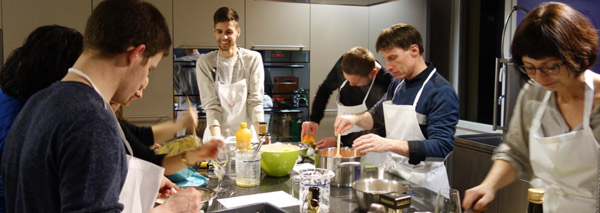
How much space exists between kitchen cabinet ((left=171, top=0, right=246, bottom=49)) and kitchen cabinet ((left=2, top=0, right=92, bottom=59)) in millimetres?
701

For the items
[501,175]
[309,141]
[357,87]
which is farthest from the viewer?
[357,87]

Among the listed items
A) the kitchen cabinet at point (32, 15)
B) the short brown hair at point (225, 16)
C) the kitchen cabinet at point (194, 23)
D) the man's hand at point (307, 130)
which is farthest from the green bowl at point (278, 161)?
the kitchen cabinet at point (32, 15)

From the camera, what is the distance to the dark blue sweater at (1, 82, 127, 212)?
0.87 m

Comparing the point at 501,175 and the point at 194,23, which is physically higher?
the point at 194,23

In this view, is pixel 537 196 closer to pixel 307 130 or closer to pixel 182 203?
pixel 182 203

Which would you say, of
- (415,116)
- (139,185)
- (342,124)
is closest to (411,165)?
(415,116)

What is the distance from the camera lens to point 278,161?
207 centimetres

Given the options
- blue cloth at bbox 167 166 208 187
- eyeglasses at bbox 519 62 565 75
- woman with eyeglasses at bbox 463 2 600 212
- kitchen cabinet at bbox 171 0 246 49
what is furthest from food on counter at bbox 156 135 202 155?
kitchen cabinet at bbox 171 0 246 49

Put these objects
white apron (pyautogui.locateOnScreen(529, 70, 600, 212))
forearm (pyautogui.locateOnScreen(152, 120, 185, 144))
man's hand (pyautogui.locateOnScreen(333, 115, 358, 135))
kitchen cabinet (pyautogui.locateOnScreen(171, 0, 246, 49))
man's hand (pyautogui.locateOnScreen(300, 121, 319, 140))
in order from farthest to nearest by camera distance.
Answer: kitchen cabinet (pyautogui.locateOnScreen(171, 0, 246, 49)) → man's hand (pyautogui.locateOnScreen(300, 121, 319, 140)) → man's hand (pyautogui.locateOnScreen(333, 115, 358, 135)) → forearm (pyautogui.locateOnScreen(152, 120, 185, 144)) → white apron (pyautogui.locateOnScreen(529, 70, 600, 212))

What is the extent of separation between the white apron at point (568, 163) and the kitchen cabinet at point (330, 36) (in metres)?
2.73

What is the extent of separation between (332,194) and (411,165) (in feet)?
1.94

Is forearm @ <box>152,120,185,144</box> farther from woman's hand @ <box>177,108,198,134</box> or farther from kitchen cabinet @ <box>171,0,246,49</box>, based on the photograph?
kitchen cabinet @ <box>171,0,246,49</box>

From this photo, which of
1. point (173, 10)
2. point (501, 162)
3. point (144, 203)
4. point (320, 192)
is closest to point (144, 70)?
point (144, 203)

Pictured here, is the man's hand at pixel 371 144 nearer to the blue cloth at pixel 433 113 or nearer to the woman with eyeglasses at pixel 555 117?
the blue cloth at pixel 433 113
